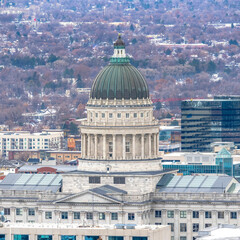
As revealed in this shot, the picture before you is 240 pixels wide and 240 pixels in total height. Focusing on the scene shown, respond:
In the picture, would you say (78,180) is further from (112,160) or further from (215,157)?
(215,157)

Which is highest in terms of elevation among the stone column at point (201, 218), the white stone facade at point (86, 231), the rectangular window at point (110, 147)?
the rectangular window at point (110, 147)

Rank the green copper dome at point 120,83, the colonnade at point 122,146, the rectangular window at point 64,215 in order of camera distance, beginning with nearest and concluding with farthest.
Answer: the rectangular window at point 64,215
the colonnade at point 122,146
the green copper dome at point 120,83

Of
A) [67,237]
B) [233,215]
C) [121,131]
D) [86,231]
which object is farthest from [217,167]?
[86,231]

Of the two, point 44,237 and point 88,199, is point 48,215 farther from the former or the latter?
point 44,237

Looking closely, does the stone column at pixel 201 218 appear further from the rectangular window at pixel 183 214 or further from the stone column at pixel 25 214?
the stone column at pixel 25 214

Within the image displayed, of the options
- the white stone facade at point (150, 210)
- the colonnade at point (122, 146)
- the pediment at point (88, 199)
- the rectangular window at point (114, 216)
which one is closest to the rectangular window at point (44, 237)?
the white stone facade at point (150, 210)

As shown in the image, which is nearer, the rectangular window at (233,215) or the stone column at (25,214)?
the rectangular window at (233,215)

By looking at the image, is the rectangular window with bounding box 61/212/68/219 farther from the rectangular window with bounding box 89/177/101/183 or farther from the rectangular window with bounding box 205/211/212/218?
the rectangular window with bounding box 205/211/212/218
